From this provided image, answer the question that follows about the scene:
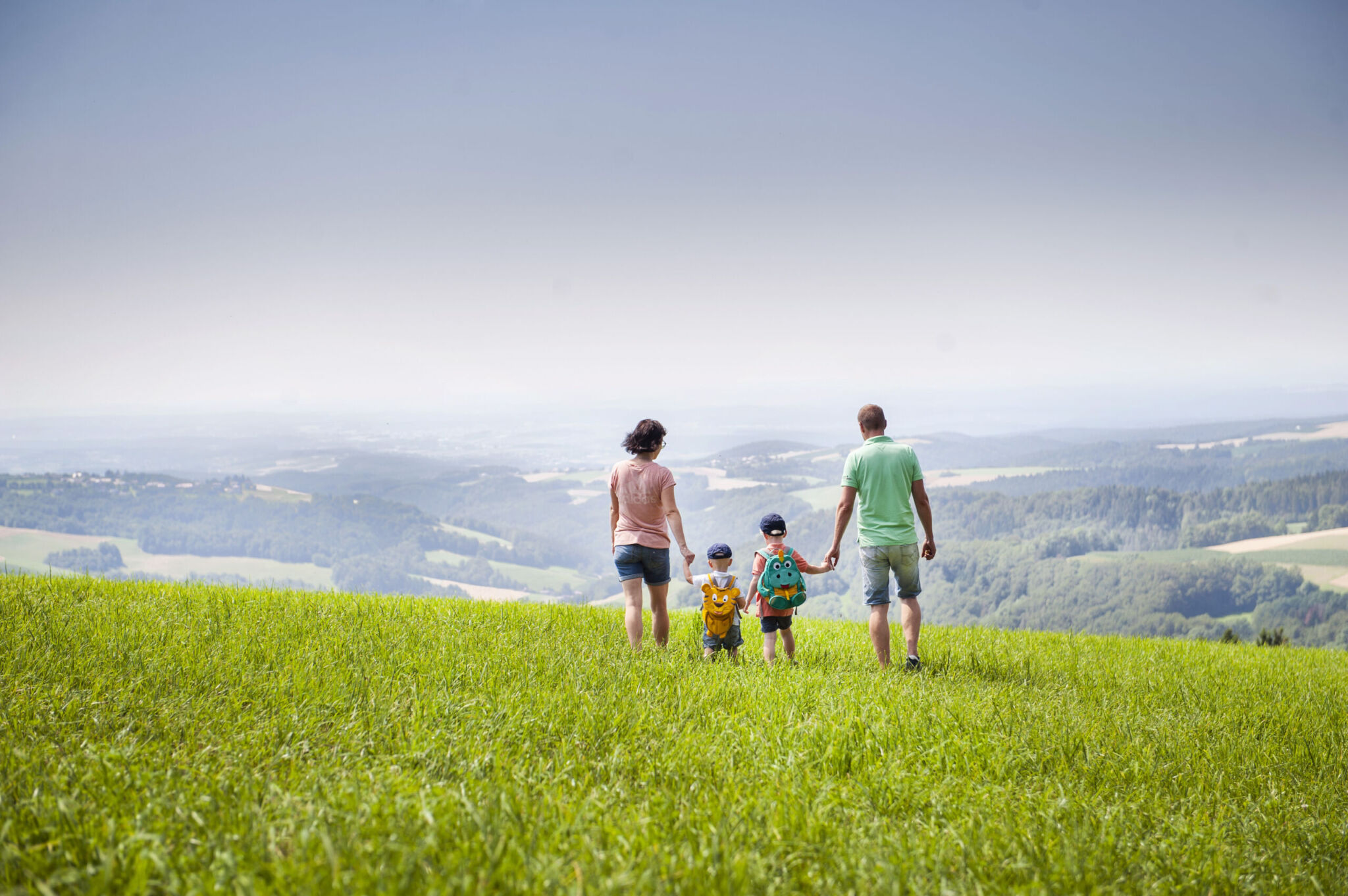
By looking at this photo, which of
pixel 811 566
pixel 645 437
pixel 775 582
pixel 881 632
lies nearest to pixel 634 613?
pixel 775 582

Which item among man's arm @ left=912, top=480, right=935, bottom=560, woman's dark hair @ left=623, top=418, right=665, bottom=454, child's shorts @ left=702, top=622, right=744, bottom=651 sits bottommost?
child's shorts @ left=702, top=622, right=744, bottom=651

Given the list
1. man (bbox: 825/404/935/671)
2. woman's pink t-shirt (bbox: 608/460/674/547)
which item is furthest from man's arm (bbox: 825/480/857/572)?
woman's pink t-shirt (bbox: 608/460/674/547)

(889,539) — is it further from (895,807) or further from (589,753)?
(589,753)

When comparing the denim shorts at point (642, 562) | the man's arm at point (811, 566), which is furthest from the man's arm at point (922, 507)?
the denim shorts at point (642, 562)

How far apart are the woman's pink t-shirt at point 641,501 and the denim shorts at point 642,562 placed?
6 centimetres

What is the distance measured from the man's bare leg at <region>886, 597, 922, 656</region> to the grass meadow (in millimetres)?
965

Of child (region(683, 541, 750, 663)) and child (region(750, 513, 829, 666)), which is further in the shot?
child (region(683, 541, 750, 663))

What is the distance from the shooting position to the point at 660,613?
Result: 8.12m

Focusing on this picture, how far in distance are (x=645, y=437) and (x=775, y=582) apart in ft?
7.48

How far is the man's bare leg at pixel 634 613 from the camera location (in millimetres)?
7754

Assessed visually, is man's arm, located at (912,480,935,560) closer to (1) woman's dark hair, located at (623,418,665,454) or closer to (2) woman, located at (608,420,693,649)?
(2) woman, located at (608,420,693,649)

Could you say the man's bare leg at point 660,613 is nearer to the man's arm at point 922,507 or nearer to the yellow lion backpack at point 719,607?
the yellow lion backpack at point 719,607

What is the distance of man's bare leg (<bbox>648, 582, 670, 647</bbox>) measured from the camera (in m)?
7.95

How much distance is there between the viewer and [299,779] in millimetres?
3535
